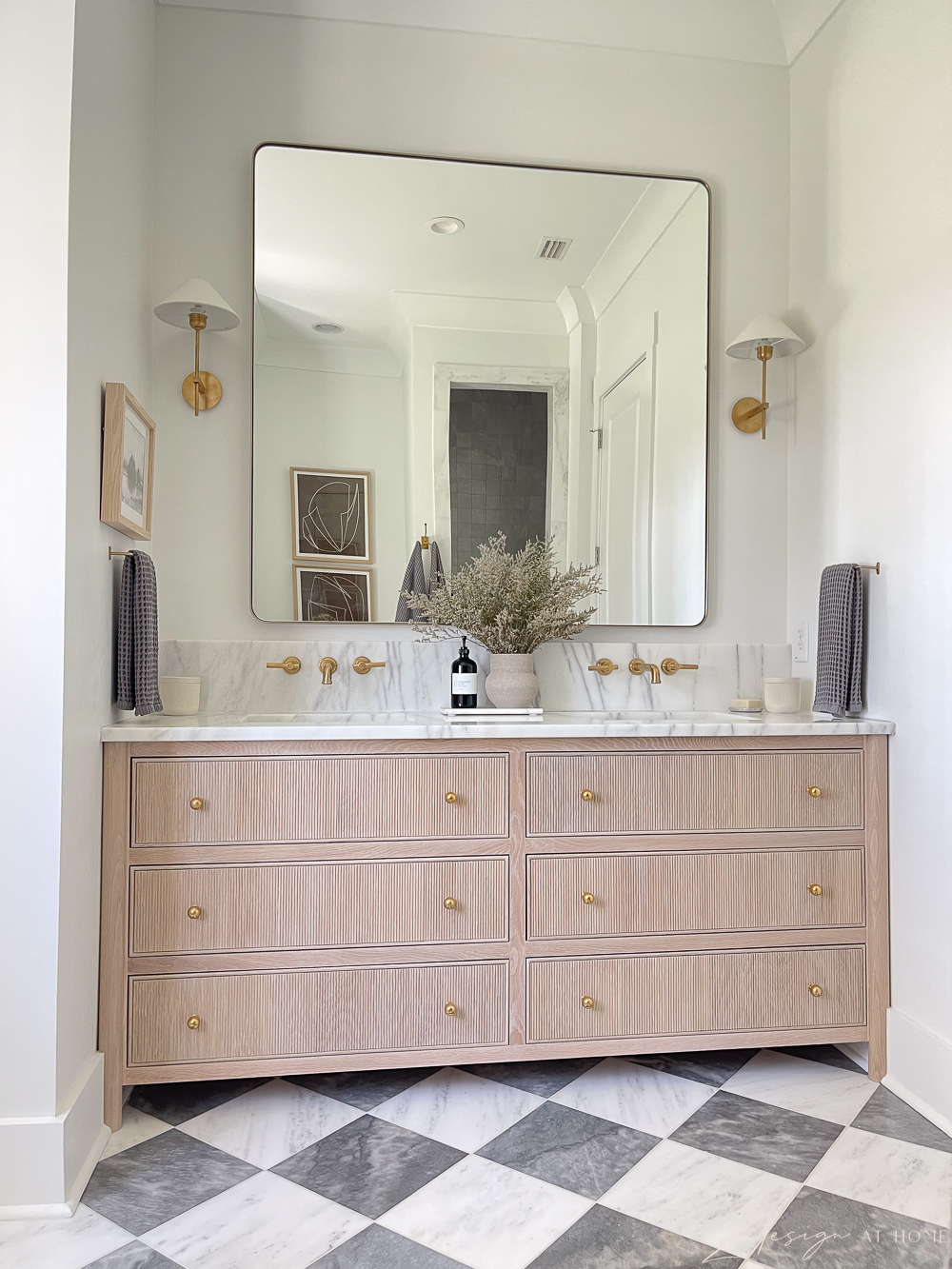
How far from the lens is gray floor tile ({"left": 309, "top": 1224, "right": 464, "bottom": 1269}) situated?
1.51 meters

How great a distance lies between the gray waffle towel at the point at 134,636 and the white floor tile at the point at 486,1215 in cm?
115

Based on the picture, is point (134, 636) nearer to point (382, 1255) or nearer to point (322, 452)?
point (322, 452)

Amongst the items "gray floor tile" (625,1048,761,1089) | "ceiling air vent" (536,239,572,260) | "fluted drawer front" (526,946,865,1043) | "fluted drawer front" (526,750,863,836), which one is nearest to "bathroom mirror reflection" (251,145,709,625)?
"ceiling air vent" (536,239,572,260)

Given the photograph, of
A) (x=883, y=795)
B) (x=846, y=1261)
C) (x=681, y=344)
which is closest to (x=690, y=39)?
(x=681, y=344)

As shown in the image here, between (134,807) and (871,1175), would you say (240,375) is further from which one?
(871,1175)

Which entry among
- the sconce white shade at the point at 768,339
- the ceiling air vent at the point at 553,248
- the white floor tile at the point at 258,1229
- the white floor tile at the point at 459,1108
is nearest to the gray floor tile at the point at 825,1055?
the white floor tile at the point at 459,1108

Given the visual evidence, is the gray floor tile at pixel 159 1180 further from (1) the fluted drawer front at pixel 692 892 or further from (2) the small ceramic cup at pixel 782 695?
(2) the small ceramic cup at pixel 782 695

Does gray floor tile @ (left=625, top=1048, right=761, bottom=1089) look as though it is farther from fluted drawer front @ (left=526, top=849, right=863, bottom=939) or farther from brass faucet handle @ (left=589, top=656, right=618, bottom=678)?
brass faucet handle @ (left=589, top=656, right=618, bottom=678)

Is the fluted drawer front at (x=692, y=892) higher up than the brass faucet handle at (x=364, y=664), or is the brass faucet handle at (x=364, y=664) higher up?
the brass faucet handle at (x=364, y=664)

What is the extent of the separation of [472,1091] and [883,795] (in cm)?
117

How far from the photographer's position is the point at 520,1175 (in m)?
1.78

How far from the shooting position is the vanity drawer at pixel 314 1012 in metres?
1.99

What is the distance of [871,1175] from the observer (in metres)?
1.78

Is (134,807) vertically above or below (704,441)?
below
